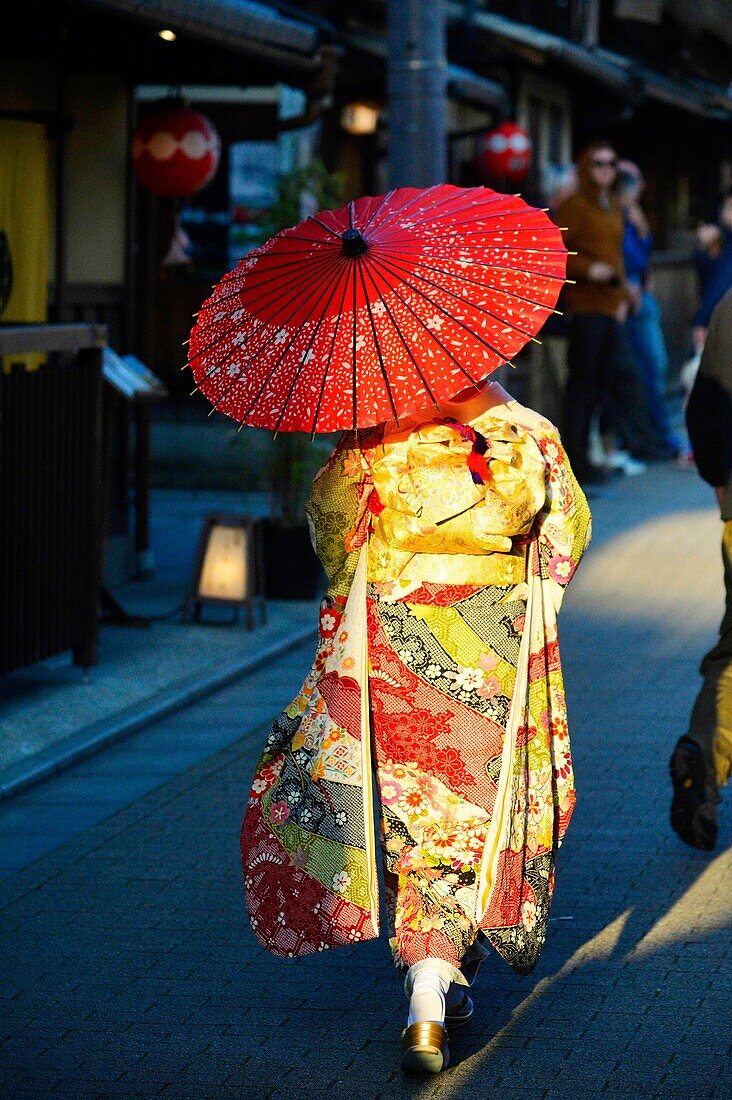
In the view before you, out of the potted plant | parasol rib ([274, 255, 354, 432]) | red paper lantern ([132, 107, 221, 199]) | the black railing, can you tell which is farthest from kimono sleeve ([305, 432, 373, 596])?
red paper lantern ([132, 107, 221, 199])

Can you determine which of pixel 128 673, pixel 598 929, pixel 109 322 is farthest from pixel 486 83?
pixel 598 929

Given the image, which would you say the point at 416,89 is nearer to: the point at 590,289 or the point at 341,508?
the point at 590,289

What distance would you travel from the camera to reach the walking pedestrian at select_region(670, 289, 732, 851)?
5.94 meters

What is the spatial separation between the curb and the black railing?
1.51ft

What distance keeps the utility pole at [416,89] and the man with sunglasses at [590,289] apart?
12.7 feet

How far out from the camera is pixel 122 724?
7.63 m

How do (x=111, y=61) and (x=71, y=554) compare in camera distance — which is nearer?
(x=71, y=554)

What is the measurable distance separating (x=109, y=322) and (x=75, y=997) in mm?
7185

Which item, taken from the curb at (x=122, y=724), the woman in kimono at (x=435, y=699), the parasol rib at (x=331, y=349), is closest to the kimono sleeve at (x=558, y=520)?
the woman in kimono at (x=435, y=699)

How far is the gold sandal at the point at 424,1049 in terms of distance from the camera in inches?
168

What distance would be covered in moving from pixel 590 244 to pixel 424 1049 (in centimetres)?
1112

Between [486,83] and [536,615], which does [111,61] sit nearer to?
[486,83]

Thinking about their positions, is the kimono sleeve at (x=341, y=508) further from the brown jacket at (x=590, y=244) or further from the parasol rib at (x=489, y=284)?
the brown jacket at (x=590, y=244)

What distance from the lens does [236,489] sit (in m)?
15.4
